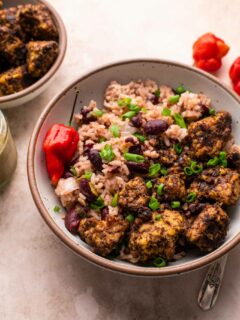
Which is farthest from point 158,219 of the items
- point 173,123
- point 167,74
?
point 167,74

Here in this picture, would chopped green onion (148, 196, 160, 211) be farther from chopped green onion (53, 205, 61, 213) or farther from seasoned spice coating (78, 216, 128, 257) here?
chopped green onion (53, 205, 61, 213)

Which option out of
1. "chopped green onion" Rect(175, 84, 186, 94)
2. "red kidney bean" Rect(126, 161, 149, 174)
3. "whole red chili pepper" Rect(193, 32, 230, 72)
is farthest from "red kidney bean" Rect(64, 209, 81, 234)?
"whole red chili pepper" Rect(193, 32, 230, 72)

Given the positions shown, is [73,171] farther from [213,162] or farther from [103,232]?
[213,162]

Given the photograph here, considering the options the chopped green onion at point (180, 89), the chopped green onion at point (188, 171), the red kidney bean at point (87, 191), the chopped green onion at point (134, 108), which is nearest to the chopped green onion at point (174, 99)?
the chopped green onion at point (180, 89)

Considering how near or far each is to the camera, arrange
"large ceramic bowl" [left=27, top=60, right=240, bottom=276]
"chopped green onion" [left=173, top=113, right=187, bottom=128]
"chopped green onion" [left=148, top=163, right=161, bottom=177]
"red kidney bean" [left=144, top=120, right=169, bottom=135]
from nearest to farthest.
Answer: "large ceramic bowl" [left=27, top=60, right=240, bottom=276] < "chopped green onion" [left=148, top=163, right=161, bottom=177] < "red kidney bean" [left=144, top=120, right=169, bottom=135] < "chopped green onion" [left=173, top=113, right=187, bottom=128]

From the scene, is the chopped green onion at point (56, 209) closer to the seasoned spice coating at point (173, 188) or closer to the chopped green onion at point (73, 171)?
the chopped green onion at point (73, 171)

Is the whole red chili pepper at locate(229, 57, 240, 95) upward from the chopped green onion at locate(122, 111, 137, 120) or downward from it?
upward
